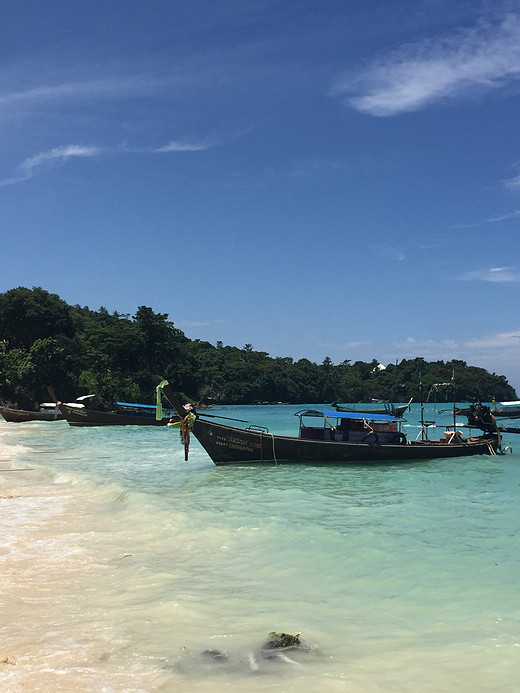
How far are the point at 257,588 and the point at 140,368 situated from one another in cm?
6834

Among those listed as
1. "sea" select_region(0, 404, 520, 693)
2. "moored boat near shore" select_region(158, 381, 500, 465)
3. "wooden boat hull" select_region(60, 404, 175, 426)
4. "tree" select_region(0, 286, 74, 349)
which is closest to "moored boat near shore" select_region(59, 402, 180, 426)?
"wooden boat hull" select_region(60, 404, 175, 426)

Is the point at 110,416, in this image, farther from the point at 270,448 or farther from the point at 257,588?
the point at 257,588

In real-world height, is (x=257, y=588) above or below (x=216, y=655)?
below

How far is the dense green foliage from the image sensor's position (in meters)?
54.7

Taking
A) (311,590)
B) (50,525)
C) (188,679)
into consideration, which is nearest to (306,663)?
(188,679)

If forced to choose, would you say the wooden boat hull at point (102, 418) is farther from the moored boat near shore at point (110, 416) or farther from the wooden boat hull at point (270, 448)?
the wooden boat hull at point (270, 448)

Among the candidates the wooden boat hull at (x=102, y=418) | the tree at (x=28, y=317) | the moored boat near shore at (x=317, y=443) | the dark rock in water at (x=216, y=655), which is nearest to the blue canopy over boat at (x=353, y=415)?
the moored boat near shore at (x=317, y=443)

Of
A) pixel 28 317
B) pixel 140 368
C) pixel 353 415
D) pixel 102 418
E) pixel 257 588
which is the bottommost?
pixel 257 588

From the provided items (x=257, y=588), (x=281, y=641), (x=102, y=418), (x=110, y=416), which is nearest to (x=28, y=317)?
(x=102, y=418)

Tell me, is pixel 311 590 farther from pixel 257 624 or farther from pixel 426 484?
pixel 426 484

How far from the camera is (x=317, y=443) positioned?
19.9m

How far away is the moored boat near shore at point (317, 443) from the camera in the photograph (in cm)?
1969

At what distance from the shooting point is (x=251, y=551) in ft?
30.7

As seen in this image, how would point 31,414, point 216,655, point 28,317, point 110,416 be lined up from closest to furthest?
point 216,655 → point 110,416 → point 31,414 → point 28,317
